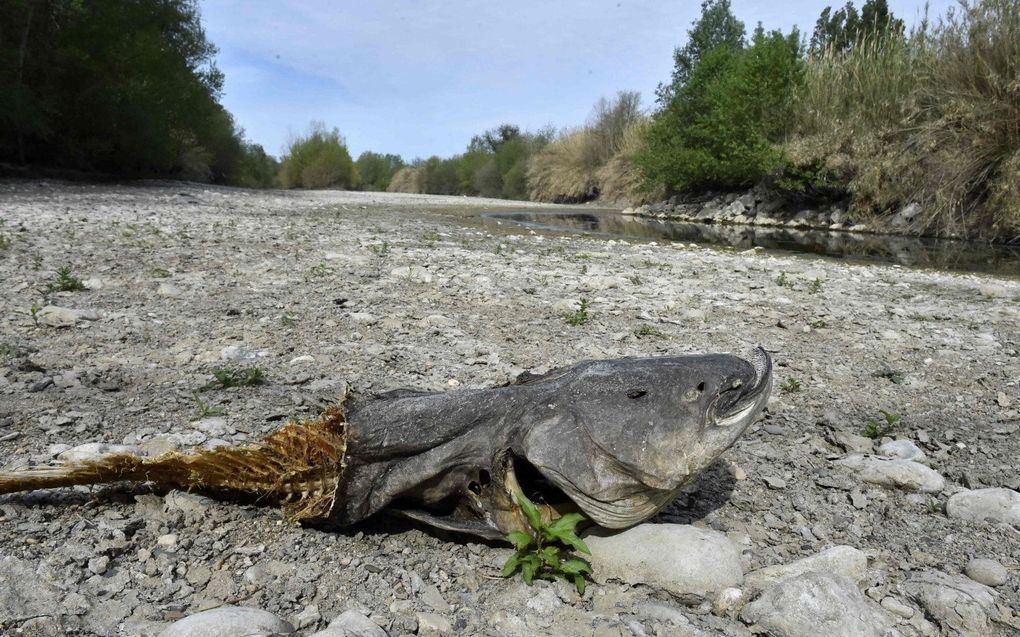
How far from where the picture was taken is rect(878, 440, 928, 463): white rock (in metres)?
2.79

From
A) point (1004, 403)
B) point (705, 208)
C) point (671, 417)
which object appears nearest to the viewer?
point (671, 417)

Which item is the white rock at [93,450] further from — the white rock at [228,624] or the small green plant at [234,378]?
the white rock at [228,624]

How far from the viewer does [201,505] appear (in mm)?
2105

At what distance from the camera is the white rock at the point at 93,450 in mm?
2295

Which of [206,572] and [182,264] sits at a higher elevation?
[182,264]

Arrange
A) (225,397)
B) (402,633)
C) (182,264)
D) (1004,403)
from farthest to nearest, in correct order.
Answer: (182,264), (1004,403), (225,397), (402,633)

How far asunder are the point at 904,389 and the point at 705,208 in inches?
846

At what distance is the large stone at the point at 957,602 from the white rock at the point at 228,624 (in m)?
1.74

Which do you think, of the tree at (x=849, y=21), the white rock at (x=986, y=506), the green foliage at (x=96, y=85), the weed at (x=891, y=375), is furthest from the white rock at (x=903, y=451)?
the tree at (x=849, y=21)

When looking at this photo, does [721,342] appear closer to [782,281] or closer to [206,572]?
[782,281]

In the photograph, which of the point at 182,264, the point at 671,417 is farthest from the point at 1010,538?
the point at 182,264

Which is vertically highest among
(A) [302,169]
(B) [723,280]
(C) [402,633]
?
(A) [302,169]

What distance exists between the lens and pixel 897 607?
176cm

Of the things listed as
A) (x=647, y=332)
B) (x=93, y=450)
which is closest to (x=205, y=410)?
(x=93, y=450)
